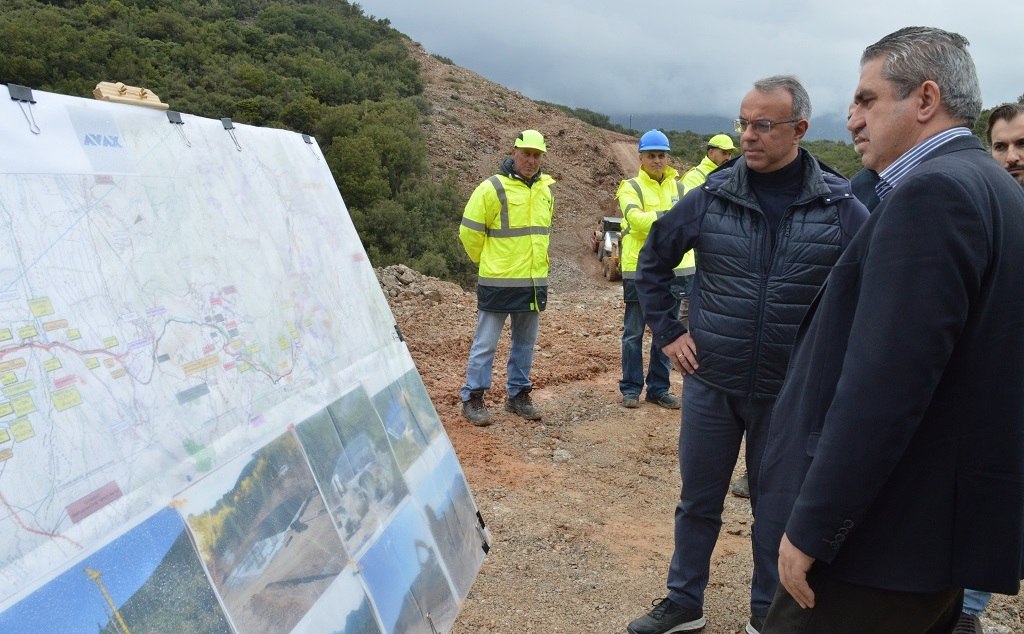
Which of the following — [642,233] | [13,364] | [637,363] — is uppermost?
[13,364]

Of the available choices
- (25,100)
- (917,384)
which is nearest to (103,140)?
(25,100)

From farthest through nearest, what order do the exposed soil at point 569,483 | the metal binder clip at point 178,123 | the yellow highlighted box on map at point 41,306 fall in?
the exposed soil at point 569,483 → the metal binder clip at point 178,123 → the yellow highlighted box on map at point 41,306

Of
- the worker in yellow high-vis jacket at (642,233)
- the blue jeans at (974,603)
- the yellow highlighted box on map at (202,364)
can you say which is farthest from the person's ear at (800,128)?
the worker in yellow high-vis jacket at (642,233)

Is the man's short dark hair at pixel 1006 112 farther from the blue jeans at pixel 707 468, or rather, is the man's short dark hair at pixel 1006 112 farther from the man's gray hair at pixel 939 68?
the man's gray hair at pixel 939 68

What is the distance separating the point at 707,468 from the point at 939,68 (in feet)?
5.65

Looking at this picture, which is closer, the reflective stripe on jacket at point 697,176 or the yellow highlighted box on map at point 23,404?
the yellow highlighted box on map at point 23,404

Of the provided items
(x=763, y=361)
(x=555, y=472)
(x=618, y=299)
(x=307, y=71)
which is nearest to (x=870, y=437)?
(x=763, y=361)

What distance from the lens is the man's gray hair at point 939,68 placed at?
1.61 meters

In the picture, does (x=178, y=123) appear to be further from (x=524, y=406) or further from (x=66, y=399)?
(x=524, y=406)

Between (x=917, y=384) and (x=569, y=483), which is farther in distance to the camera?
(x=569, y=483)

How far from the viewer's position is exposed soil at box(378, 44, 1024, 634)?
11.1ft

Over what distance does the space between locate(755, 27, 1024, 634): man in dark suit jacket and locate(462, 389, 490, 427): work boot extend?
4.14 m

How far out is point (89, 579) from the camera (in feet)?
4.48

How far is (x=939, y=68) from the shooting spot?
63.2 inches
